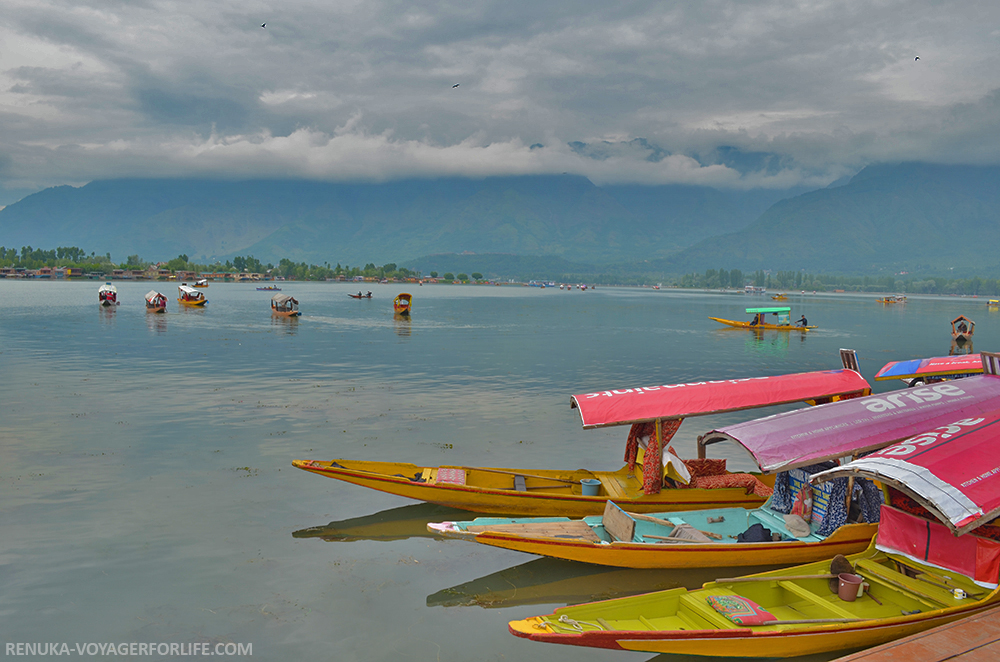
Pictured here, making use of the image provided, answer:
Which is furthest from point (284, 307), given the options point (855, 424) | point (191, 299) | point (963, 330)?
point (855, 424)

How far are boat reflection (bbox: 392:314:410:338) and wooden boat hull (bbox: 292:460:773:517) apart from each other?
155 feet

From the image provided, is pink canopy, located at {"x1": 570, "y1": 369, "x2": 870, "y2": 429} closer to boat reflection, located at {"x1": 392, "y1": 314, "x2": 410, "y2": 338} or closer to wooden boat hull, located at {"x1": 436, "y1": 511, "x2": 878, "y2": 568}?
wooden boat hull, located at {"x1": 436, "y1": 511, "x2": 878, "y2": 568}

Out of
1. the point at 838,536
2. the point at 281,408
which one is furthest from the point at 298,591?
the point at 281,408

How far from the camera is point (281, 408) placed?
27594mm

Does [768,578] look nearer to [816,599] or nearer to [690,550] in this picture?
[816,599]

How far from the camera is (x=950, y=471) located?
995cm

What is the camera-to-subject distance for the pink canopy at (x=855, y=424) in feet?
39.7

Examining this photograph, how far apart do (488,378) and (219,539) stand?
2375cm

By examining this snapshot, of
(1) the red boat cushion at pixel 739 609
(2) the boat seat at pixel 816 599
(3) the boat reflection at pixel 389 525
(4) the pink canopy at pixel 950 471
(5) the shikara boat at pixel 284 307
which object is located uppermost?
(5) the shikara boat at pixel 284 307

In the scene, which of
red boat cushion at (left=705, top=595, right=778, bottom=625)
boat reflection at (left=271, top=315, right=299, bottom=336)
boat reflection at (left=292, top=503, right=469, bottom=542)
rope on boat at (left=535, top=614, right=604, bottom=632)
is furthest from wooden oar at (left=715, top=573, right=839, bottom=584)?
boat reflection at (left=271, top=315, right=299, bottom=336)

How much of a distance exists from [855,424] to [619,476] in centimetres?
560

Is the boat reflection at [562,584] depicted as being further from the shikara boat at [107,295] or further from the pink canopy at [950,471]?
the shikara boat at [107,295]

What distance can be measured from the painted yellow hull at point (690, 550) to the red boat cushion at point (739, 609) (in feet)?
5.69

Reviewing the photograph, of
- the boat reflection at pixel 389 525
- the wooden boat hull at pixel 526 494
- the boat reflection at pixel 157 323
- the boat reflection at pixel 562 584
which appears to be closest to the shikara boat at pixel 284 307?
the boat reflection at pixel 157 323
